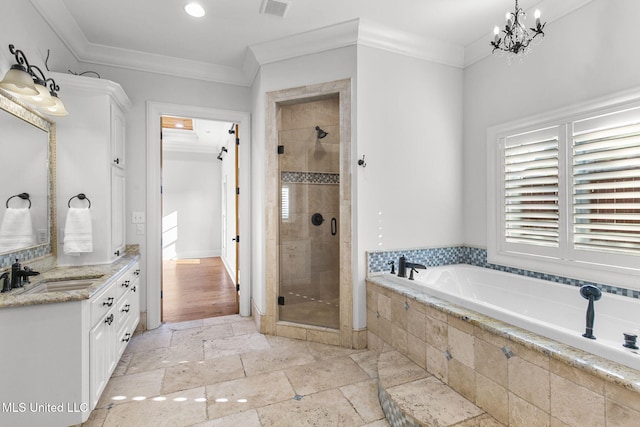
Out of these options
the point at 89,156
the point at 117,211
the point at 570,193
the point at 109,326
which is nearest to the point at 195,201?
the point at 117,211

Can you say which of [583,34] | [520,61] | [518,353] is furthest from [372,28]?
[518,353]

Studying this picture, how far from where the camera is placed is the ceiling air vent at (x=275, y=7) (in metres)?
2.38

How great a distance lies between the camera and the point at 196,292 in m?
4.61

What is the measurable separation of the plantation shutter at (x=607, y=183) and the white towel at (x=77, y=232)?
3.73 meters

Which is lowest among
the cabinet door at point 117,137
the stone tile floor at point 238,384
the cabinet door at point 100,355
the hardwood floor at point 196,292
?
the stone tile floor at point 238,384

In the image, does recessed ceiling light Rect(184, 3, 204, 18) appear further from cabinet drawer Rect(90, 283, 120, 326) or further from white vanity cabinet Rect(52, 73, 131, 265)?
cabinet drawer Rect(90, 283, 120, 326)

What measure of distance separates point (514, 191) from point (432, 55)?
1529 mm

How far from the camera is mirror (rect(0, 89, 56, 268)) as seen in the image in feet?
6.33

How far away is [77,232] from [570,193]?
3.77m

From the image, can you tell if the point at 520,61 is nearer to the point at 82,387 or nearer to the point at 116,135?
the point at 116,135

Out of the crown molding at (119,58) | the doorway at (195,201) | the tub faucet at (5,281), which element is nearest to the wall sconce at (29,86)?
the crown molding at (119,58)

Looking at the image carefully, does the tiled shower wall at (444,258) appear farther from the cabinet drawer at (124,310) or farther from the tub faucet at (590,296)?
the cabinet drawer at (124,310)

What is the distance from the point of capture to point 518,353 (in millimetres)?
1519

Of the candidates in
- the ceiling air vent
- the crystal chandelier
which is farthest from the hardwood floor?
the crystal chandelier
